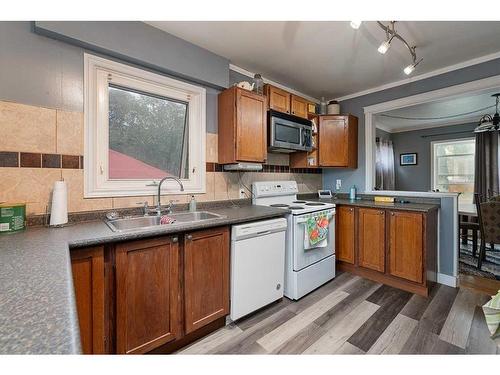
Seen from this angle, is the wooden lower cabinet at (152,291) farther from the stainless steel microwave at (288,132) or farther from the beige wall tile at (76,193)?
Result: the stainless steel microwave at (288,132)

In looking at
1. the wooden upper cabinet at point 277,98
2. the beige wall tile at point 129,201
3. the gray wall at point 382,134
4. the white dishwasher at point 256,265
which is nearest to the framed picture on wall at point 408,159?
the gray wall at point 382,134

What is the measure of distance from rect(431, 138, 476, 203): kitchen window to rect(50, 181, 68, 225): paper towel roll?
6531 millimetres

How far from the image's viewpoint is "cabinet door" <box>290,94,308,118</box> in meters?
2.93

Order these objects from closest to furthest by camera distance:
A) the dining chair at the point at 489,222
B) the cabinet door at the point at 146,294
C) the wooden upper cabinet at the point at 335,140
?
the cabinet door at the point at 146,294 → the dining chair at the point at 489,222 → the wooden upper cabinet at the point at 335,140

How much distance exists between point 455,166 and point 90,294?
6.58 metres

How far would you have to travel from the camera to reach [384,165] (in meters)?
5.45

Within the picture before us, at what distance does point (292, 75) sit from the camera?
9.32 ft

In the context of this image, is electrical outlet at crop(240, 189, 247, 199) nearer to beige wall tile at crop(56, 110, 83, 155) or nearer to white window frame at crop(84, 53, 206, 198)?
white window frame at crop(84, 53, 206, 198)

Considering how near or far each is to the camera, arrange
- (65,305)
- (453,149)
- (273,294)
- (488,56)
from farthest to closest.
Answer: (453,149) → (488,56) → (273,294) → (65,305)

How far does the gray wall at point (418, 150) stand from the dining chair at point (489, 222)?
2.67 metres

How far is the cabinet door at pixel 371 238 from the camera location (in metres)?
2.61

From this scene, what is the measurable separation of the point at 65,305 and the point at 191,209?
162 cm
